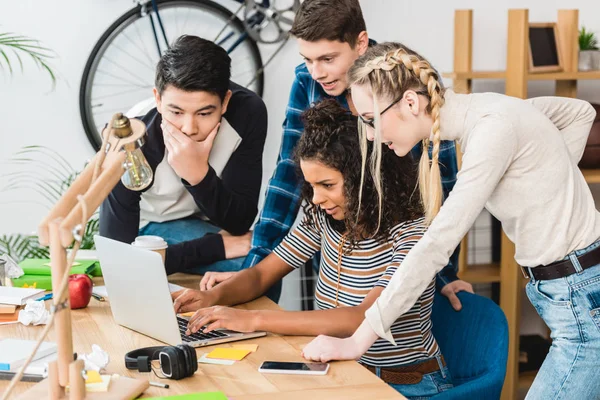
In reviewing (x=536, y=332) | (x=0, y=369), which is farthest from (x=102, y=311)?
(x=536, y=332)

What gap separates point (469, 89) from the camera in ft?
11.3

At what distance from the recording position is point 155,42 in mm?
3342

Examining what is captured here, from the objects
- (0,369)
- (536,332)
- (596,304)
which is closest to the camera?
(0,369)

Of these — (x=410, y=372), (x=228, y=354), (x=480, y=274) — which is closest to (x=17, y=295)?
(x=228, y=354)

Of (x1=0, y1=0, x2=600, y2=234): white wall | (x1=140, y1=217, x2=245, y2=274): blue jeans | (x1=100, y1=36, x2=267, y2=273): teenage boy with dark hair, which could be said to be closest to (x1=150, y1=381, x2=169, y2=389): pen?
(x1=100, y1=36, x2=267, y2=273): teenage boy with dark hair

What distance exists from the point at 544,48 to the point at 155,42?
5.44 ft

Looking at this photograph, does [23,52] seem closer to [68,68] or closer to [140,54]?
[68,68]

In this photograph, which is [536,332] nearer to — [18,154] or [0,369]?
[18,154]

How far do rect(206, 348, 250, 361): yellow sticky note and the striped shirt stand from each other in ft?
1.23

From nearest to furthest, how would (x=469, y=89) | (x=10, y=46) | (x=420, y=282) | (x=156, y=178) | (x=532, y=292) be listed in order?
(x=420, y=282) < (x=532, y=292) < (x=156, y=178) < (x=10, y=46) < (x=469, y=89)

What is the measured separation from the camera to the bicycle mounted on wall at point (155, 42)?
3.28 m

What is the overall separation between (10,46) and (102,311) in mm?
1726

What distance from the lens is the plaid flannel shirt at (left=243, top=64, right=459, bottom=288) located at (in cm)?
228

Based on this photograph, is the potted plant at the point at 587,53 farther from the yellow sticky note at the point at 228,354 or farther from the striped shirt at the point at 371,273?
the yellow sticky note at the point at 228,354
